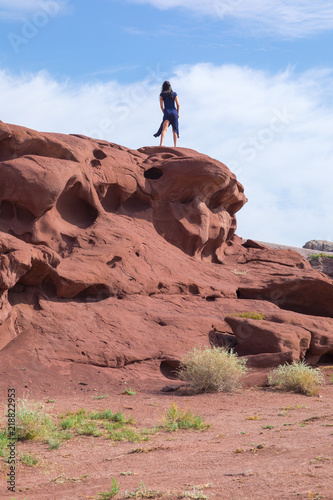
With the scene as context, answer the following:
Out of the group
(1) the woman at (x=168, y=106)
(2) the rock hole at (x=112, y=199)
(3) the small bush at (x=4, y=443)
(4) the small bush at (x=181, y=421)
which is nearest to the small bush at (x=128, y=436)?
(4) the small bush at (x=181, y=421)

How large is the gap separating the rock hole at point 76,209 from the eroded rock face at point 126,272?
0.03 metres

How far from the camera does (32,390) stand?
11852 mm

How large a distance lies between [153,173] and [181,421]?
36.5 ft

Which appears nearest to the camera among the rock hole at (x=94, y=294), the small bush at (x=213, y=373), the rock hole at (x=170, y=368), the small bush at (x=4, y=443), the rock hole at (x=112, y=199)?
the small bush at (x=4, y=443)

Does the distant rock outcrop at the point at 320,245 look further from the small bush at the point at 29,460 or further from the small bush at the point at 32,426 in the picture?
the small bush at the point at 29,460

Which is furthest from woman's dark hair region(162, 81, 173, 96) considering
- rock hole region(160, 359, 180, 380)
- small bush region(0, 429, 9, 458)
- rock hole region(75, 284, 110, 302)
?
small bush region(0, 429, 9, 458)

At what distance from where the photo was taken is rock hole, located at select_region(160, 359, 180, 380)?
579 inches

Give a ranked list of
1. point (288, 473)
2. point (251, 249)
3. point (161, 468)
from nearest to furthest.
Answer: point (288, 473), point (161, 468), point (251, 249)

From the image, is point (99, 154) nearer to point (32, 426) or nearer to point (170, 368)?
point (170, 368)

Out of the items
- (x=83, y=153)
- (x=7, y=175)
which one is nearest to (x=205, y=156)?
(x=83, y=153)

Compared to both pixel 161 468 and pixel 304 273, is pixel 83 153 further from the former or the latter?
pixel 161 468

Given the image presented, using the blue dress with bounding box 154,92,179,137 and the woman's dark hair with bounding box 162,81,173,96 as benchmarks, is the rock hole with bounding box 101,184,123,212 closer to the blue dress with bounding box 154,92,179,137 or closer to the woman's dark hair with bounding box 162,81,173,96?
the blue dress with bounding box 154,92,179,137

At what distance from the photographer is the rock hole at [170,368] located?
48.3 feet

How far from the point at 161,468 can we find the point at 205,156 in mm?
14354
